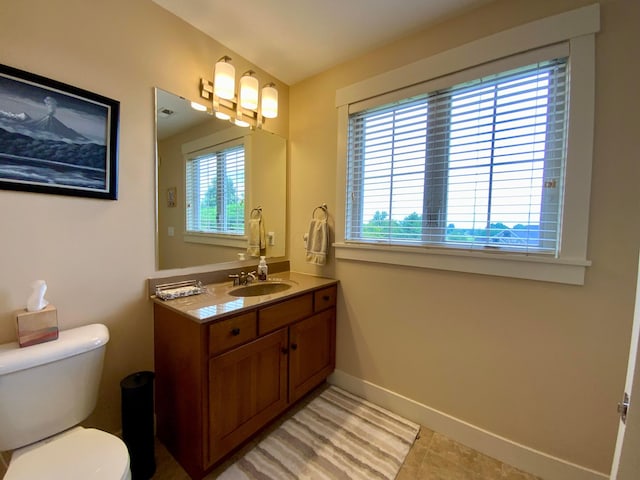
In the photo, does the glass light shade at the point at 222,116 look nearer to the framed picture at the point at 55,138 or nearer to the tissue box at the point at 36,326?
the framed picture at the point at 55,138

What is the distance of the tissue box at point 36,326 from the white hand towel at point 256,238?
1.13m

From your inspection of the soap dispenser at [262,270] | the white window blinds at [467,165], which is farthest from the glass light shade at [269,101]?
the soap dispenser at [262,270]

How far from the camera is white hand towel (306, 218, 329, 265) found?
6.61 feet

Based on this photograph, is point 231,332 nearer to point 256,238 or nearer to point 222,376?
point 222,376

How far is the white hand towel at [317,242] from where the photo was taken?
6.61 ft

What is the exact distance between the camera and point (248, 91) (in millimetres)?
1827

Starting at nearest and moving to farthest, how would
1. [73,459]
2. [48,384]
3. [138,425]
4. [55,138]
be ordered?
[73,459] → [48,384] → [55,138] → [138,425]

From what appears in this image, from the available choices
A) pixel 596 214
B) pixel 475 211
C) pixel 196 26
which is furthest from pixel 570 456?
pixel 196 26

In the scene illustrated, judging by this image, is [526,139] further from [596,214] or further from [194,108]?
[194,108]

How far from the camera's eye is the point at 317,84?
2098 mm

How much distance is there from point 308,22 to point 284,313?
172 centimetres

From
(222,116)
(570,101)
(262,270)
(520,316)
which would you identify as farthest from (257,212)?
(570,101)

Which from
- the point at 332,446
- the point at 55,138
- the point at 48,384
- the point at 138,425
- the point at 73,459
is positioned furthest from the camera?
the point at 332,446

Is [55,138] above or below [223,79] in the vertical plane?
below
